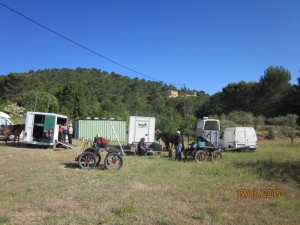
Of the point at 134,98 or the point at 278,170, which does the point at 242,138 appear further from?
the point at 134,98

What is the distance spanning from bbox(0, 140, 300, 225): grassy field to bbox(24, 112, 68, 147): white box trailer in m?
6.45

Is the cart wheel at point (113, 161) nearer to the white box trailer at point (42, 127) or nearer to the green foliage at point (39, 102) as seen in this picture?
the white box trailer at point (42, 127)

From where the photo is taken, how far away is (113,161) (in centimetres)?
1190

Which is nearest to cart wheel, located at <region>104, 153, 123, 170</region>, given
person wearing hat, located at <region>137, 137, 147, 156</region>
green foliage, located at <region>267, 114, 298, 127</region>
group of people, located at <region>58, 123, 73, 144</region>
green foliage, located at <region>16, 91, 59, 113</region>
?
person wearing hat, located at <region>137, 137, 147, 156</region>

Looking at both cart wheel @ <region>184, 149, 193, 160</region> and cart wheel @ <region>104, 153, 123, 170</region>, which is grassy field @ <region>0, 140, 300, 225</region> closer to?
cart wheel @ <region>104, 153, 123, 170</region>

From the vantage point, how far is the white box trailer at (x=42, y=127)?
1862cm

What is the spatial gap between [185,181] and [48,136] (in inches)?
447

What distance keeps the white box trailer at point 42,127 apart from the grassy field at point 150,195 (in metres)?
6.45

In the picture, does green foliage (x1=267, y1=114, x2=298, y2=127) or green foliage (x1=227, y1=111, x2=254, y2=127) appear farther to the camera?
green foliage (x1=227, y1=111, x2=254, y2=127)

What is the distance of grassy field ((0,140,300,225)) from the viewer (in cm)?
600

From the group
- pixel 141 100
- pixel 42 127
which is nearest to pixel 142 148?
pixel 42 127
